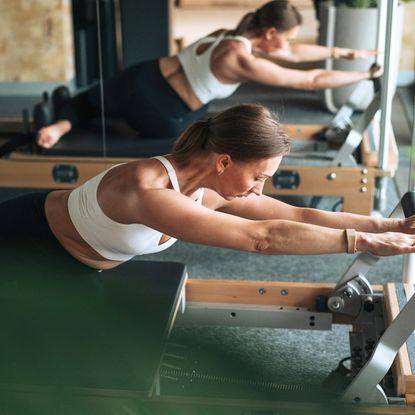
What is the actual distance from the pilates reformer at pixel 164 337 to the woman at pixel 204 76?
4.65 feet

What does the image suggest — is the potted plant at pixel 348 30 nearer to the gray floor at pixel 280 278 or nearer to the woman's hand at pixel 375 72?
the gray floor at pixel 280 278

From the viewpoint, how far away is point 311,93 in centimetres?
584

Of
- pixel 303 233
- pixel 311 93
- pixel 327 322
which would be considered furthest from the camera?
pixel 311 93

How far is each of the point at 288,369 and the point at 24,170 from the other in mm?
1731

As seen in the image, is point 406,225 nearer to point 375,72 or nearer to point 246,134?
point 246,134

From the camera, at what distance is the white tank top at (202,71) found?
12.2 ft

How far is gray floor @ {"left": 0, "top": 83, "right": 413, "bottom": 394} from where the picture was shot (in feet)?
8.80

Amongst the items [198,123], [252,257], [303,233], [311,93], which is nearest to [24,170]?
[252,257]

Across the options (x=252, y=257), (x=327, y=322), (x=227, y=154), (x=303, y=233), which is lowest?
(x=252, y=257)

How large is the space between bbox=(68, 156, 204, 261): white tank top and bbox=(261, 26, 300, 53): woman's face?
1570mm

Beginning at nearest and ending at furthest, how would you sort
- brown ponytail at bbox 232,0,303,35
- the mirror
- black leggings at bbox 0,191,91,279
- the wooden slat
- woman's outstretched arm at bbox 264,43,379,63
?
the wooden slat → black leggings at bbox 0,191,91,279 → brown ponytail at bbox 232,0,303,35 → woman's outstretched arm at bbox 264,43,379,63 → the mirror

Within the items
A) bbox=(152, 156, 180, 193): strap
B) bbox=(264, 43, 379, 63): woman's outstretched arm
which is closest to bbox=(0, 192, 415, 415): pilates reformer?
bbox=(152, 156, 180, 193): strap

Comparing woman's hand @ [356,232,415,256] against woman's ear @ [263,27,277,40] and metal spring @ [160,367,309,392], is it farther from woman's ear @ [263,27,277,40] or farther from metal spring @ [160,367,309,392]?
woman's ear @ [263,27,277,40]

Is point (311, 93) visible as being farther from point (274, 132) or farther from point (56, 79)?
point (274, 132)
